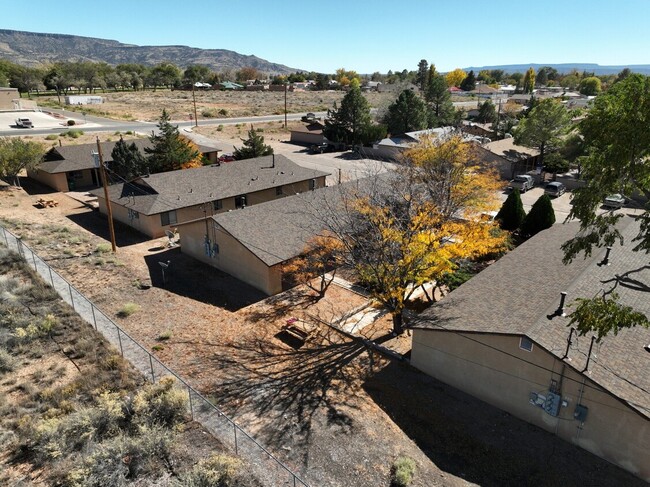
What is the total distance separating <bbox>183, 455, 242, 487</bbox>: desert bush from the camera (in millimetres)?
12734

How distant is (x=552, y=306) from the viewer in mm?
18484

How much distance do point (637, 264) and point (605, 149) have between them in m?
13.1

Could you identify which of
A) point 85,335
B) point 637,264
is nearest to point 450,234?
point 637,264

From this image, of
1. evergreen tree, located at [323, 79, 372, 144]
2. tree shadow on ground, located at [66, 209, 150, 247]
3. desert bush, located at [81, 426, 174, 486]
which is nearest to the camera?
desert bush, located at [81, 426, 174, 486]

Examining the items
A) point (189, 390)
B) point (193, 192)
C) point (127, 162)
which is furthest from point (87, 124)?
point (189, 390)

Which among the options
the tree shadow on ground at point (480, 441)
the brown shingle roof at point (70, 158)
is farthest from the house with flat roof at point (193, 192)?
the tree shadow on ground at point (480, 441)

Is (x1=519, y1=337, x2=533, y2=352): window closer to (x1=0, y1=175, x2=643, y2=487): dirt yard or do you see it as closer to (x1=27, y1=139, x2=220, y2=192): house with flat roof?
(x1=0, y1=175, x2=643, y2=487): dirt yard

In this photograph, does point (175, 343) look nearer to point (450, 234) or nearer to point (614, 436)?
point (450, 234)

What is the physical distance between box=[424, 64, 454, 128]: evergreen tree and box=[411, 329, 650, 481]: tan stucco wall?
76.8 metres

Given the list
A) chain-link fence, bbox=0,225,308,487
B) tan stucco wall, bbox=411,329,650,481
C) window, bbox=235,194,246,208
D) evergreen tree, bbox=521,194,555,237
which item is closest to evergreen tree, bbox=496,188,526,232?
evergreen tree, bbox=521,194,555,237

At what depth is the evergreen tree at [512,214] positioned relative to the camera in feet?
121

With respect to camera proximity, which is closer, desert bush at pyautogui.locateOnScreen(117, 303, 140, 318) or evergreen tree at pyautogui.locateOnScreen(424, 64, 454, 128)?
desert bush at pyautogui.locateOnScreen(117, 303, 140, 318)

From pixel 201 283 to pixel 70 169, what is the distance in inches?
1158

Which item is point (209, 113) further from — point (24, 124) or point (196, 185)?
point (196, 185)
